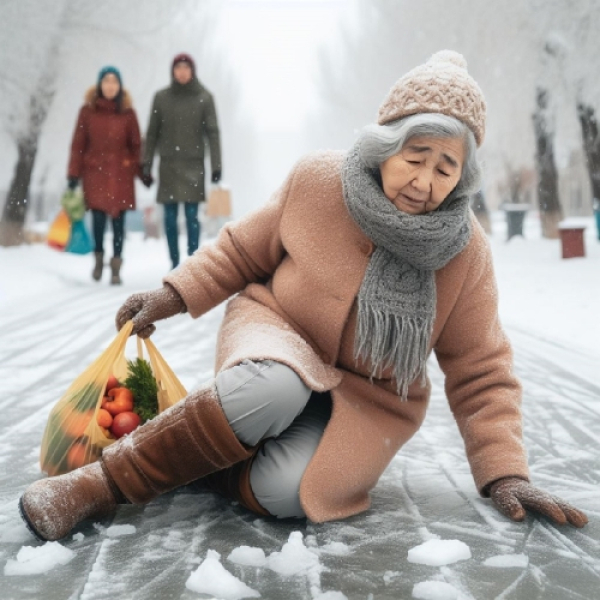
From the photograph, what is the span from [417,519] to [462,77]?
119cm

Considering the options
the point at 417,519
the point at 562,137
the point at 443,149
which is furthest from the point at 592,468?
the point at 562,137

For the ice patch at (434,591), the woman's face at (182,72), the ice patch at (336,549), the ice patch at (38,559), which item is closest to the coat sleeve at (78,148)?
the woman's face at (182,72)

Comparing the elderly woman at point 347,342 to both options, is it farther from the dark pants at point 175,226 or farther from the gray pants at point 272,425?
the dark pants at point 175,226

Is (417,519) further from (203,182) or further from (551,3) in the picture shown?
(551,3)

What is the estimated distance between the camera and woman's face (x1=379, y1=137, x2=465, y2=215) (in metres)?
2.21

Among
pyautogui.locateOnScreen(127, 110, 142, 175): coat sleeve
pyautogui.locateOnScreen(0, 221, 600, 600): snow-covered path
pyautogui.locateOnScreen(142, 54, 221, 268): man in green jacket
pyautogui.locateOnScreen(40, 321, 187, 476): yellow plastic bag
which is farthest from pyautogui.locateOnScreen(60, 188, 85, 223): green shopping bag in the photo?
pyautogui.locateOnScreen(40, 321, 187, 476): yellow plastic bag

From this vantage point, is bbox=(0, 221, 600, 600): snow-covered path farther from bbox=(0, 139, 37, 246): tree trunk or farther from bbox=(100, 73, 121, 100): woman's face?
bbox=(0, 139, 37, 246): tree trunk

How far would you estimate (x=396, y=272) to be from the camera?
2.29m

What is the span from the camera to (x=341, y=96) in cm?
2841

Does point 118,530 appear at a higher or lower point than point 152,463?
lower

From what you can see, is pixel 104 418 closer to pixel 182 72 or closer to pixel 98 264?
pixel 182 72

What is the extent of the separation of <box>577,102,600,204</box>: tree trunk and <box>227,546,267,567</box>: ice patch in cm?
1103

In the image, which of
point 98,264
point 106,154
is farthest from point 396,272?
point 98,264

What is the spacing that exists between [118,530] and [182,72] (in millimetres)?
5868
